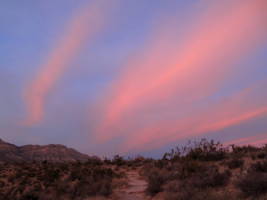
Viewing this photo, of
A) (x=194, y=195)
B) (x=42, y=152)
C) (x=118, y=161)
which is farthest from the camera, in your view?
(x=42, y=152)

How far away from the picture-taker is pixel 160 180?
13.8 meters

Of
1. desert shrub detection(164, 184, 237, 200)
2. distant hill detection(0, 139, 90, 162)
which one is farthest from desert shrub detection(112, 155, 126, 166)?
distant hill detection(0, 139, 90, 162)

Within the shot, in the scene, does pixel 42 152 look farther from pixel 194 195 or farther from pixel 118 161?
pixel 194 195

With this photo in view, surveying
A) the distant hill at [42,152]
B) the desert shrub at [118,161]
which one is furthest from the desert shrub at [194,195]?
the distant hill at [42,152]

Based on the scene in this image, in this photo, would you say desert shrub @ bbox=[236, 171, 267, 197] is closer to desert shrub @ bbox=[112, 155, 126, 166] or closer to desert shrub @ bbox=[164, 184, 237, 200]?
desert shrub @ bbox=[164, 184, 237, 200]

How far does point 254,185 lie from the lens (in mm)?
9570

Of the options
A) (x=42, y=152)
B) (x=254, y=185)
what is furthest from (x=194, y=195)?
(x=42, y=152)

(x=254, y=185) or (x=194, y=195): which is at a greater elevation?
(x=254, y=185)

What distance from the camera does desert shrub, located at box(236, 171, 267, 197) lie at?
31.0 ft

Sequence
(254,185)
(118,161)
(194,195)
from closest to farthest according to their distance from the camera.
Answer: (254,185), (194,195), (118,161)

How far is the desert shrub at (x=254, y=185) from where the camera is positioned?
945 centimetres

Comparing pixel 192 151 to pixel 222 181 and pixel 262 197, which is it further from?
pixel 262 197

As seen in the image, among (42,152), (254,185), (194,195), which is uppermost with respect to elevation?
Answer: (42,152)

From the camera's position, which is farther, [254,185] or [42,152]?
[42,152]
